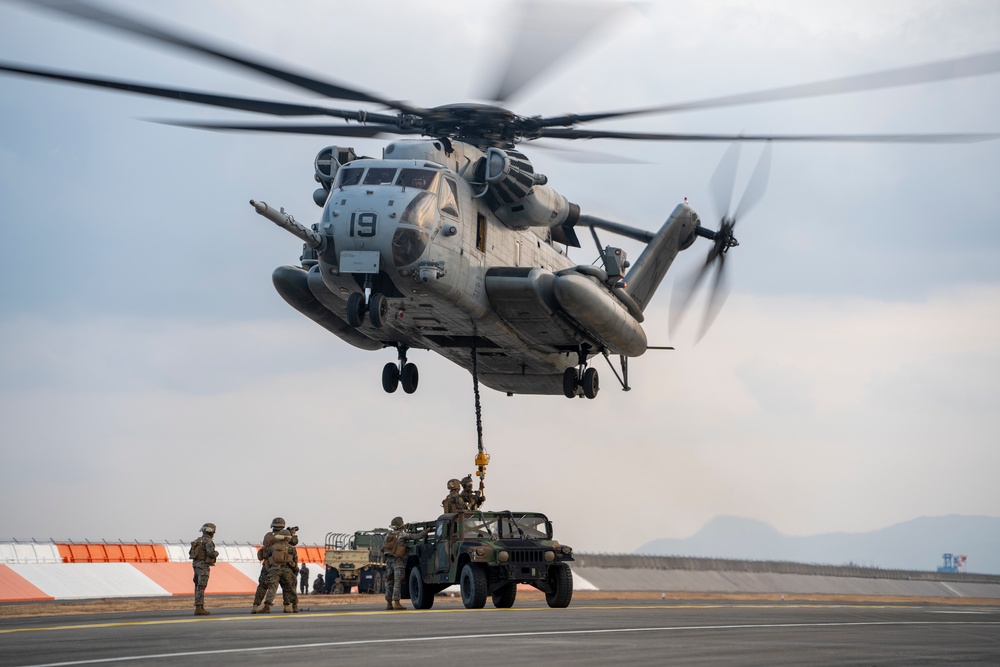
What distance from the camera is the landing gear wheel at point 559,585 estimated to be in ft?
A: 69.6

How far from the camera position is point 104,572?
29922mm

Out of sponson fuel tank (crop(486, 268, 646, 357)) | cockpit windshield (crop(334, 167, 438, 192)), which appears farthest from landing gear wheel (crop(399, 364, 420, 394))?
cockpit windshield (crop(334, 167, 438, 192))

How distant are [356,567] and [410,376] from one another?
758 centimetres

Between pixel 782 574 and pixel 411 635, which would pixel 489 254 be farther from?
pixel 782 574

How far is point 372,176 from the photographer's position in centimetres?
2422

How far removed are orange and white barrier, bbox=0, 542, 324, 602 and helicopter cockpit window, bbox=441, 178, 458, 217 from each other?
40.3 ft

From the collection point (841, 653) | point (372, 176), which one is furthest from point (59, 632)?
point (372, 176)

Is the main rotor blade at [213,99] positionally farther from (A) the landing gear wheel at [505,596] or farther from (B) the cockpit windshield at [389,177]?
(A) the landing gear wheel at [505,596]

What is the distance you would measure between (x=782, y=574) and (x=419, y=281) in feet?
97.4

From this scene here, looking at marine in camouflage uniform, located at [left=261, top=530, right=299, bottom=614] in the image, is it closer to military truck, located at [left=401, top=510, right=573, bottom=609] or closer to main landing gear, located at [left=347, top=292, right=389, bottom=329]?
military truck, located at [left=401, top=510, right=573, bottom=609]

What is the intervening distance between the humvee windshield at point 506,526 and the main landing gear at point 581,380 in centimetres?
802

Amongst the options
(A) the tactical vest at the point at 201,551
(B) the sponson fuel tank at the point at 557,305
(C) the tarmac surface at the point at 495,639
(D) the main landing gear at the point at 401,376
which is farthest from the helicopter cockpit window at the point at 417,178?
(C) the tarmac surface at the point at 495,639

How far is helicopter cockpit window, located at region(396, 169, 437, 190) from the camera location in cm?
2411

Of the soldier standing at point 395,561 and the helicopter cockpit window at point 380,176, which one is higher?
the helicopter cockpit window at point 380,176
